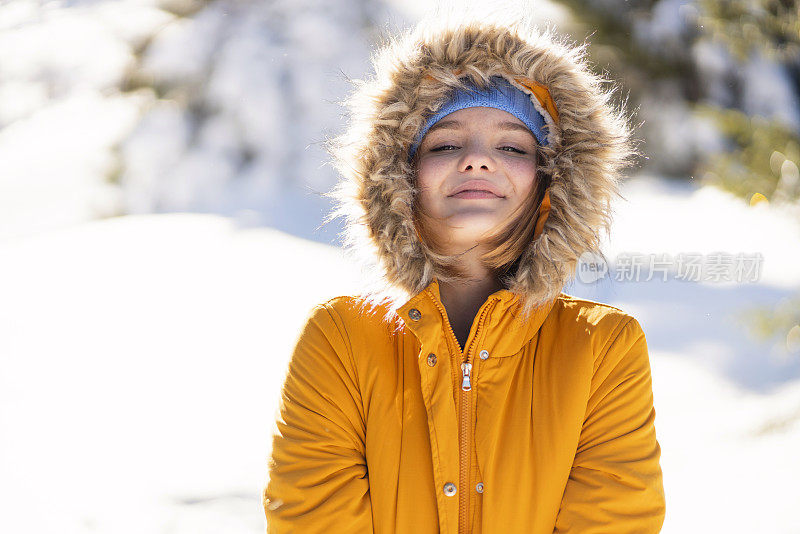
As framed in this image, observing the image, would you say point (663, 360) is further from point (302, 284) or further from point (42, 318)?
point (42, 318)

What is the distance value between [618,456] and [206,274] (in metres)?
3.27

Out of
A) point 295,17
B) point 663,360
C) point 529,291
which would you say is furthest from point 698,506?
point 295,17

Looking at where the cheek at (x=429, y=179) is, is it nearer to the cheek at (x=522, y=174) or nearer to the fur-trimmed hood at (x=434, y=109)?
the fur-trimmed hood at (x=434, y=109)

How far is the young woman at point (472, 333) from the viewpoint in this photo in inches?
53.5

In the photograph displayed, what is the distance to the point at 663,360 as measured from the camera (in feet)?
12.4

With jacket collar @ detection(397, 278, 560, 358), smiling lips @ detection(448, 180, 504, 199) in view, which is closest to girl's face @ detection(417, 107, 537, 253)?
smiling lips @ detection(448, 180, 504, 199)

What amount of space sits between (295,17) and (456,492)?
4504mm

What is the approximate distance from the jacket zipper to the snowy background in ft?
3.47

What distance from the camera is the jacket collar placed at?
1.47 m

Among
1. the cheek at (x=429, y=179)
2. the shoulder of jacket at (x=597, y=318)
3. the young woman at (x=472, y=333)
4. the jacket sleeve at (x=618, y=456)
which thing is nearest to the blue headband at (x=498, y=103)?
the young woman at (x=472, y=333)

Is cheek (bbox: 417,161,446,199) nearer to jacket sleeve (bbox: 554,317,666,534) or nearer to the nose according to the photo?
the nose

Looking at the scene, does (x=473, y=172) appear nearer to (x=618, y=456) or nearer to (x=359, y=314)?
(x=359, y=314)

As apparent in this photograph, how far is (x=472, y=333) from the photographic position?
4.84 feet

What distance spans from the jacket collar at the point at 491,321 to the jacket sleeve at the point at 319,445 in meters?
0.16
